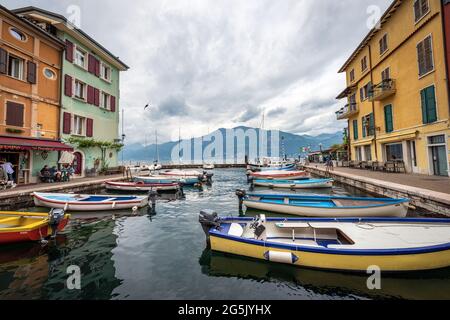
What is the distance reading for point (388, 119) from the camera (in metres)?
20.5

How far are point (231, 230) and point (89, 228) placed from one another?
6473 mm

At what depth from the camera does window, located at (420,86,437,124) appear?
14.9 metres

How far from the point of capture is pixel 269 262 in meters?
5.61

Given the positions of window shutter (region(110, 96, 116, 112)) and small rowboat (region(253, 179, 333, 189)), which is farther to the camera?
window shutter (region(110, 96, 116, 112))

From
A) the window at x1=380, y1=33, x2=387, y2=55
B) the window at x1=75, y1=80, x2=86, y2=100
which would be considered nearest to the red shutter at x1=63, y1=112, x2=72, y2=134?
the window at x1=75, y1=80, x2=86, y2=100

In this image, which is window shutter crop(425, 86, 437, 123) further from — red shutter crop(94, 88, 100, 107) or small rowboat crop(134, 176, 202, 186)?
red shutter crop(94, 88, 100, 107)

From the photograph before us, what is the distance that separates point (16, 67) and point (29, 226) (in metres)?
16.5

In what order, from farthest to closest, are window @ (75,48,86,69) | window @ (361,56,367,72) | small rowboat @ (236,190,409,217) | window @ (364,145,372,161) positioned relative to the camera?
window @ (364,145,372,161)
window @ (361,56,367,72)
window @ (75,48,86,69)
small rowboat @ (236,190,409,217)

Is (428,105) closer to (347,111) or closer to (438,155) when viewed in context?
(438,155)

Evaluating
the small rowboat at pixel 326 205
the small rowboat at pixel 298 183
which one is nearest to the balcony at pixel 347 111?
the small rowboat at pixel 298 183

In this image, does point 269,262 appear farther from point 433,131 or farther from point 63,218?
point 433,131

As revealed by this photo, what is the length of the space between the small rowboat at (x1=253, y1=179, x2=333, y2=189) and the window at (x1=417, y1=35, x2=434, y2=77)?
10.6 m
